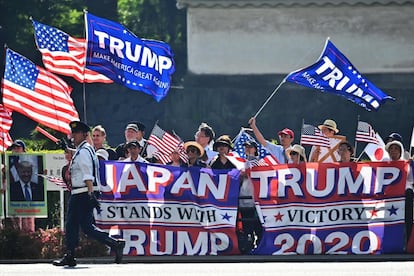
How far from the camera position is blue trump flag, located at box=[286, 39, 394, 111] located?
2097 centimetres

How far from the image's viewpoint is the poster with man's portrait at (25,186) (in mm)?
19688

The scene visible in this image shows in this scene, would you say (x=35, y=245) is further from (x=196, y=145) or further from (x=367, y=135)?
(x=367, y=135)

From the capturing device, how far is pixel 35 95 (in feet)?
68.6

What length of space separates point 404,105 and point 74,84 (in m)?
6.65

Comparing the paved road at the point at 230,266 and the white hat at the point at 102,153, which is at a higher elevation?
the white hat at the point at 102,153

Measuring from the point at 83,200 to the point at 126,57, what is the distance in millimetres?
3079

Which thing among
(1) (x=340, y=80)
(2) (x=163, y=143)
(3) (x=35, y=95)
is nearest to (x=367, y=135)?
(1) (x=340, y=80)

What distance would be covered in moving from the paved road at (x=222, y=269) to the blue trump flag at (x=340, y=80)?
3265 millimetres

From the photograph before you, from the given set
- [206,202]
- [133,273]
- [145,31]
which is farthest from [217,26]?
[145,31]

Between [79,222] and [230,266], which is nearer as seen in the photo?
[230,266]

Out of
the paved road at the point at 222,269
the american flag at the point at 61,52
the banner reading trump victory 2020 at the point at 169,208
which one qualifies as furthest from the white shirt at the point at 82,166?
the american flag at the point at 61,52

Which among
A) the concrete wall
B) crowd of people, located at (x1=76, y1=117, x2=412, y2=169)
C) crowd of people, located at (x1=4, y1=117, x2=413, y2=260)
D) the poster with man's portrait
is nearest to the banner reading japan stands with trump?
crowd of people, located at (x1=4, y1=117, x2=413, y2=260)

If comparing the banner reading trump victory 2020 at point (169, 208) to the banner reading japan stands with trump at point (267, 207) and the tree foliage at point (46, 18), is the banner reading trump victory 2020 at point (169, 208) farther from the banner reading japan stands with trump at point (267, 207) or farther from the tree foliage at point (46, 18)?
the tree foliage at point (46, 18)

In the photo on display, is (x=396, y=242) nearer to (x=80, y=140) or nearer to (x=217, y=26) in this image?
(x=80, y=140)
